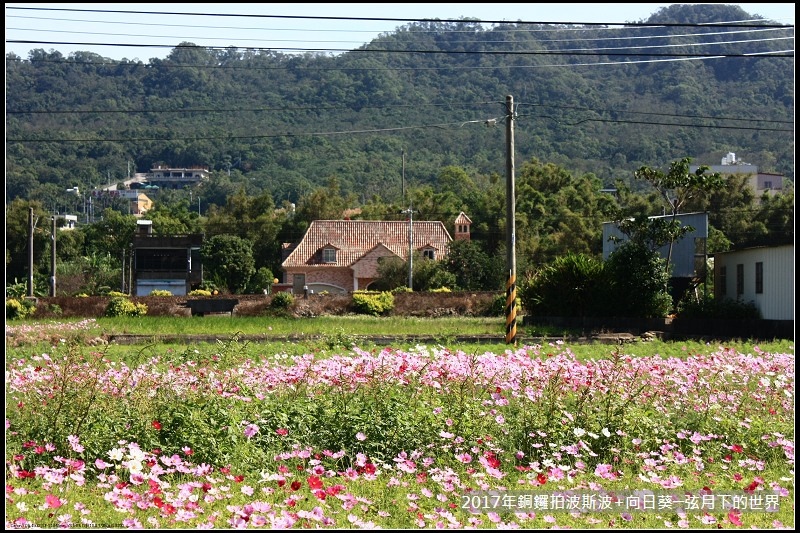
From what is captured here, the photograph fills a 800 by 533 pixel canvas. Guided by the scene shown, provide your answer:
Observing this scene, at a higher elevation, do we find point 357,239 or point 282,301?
point 357,239

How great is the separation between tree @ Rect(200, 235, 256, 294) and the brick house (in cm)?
319

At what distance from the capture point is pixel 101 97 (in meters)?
165

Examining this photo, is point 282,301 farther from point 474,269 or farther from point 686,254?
point 474,269

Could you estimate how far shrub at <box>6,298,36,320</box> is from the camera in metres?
35.7

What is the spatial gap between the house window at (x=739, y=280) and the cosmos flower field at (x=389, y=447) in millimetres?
19772

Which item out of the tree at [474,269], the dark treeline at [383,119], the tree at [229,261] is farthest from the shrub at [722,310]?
the dark treeline at [383,119]

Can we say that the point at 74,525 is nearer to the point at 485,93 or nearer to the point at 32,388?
the point at 32,388

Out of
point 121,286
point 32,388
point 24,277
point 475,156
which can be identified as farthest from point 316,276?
point 475,156

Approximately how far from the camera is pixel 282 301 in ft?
127

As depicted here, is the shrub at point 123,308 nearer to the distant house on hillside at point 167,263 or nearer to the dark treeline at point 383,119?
the distant house on hillside at point 167,263

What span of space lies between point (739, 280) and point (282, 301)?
54.6 feet

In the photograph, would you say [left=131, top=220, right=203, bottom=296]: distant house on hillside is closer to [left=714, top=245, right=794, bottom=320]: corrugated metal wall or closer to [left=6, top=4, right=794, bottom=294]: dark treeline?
[left=6, top=4, right=794, bottom=294]: dark treeline

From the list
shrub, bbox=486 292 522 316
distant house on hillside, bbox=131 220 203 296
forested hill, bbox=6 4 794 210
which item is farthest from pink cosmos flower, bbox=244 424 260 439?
forested hill, bbox=6 4 794 210

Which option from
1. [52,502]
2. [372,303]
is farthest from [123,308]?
[52,502]
